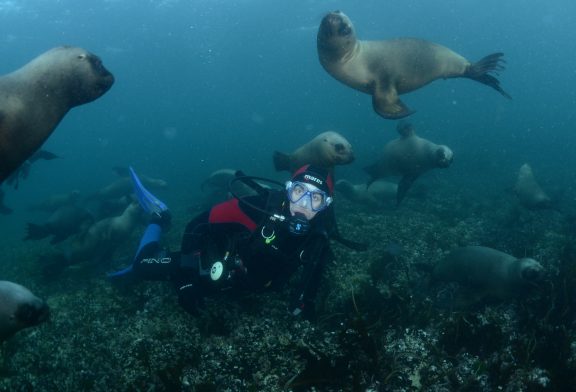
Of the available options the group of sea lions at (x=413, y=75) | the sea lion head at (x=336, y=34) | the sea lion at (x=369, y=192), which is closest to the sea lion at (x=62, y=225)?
the sea lion at (x=369, y=192)

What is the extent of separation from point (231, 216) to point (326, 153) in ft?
9.00

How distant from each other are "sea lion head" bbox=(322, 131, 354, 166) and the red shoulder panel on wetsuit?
2513mm

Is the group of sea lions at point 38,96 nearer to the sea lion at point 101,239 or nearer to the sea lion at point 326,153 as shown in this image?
the sea lion at point 326,153

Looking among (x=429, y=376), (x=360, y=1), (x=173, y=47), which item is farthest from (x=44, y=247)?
(x=173, y=47)

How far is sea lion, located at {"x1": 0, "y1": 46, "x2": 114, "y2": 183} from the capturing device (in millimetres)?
3059

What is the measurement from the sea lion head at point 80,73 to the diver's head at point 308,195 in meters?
2.40

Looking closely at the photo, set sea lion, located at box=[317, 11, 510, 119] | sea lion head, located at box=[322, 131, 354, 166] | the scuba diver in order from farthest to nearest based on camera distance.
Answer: sea lion head, located at box=[322, 131, 354, 166] < sea lion, located at box=[317, 11, 510, 119] < the scuba diver

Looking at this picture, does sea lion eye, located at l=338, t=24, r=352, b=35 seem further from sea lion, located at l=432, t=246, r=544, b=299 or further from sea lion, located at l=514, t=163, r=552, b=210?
sea lion, located at l=514, t=163, r=552, b=210

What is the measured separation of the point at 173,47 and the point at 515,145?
46395 millimetres

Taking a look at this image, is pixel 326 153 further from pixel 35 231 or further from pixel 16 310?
pixel 35 231

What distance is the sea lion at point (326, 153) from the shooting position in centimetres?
711

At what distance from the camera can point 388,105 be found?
230 inches

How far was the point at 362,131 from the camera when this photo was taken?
3903 cm

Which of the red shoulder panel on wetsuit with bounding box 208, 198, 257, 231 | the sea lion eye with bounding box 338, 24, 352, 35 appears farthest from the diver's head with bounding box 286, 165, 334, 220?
the sea lion eye with bounding box 338, 24, 352, 35
